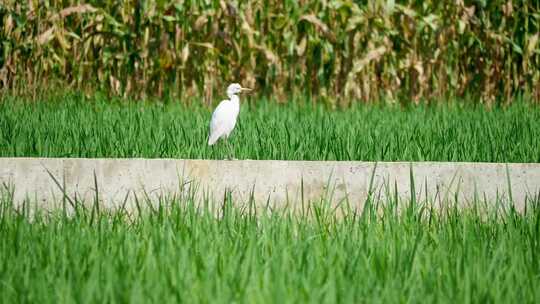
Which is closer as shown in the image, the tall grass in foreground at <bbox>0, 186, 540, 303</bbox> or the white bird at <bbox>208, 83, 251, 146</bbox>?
the tall grass in foreground at <bbox>0, 186, 540, 303</bbox>

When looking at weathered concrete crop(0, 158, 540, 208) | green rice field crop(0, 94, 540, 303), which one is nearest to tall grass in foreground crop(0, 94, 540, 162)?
green rice field crop(0, 94, 540, 303)

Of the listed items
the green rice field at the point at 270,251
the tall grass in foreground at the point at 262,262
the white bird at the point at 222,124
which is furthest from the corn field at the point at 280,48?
the tall grass in foreground at the point at 262,262

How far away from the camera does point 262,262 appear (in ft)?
7.21

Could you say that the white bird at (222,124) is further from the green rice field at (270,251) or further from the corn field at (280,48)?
the corn field at (280,48)

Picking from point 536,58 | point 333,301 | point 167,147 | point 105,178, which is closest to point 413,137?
point 167,147

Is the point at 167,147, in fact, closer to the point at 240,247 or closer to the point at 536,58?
the point at 240,247

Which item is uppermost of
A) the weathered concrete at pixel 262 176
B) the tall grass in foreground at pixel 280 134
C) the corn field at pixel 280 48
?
the corn field at pixel 280 48

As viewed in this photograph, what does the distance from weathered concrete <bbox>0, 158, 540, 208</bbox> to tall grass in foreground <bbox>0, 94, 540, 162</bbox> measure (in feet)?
1.49

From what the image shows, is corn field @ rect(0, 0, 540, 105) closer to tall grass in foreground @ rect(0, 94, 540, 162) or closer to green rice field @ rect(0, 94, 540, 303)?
tall grass in foreground @ rect(0, 94, 540, 162)

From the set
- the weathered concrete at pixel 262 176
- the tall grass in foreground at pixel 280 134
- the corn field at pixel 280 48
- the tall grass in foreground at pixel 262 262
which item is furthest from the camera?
the corn field at pixel 280 48

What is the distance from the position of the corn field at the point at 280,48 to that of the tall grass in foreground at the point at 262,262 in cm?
424

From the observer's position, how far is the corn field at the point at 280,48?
6785 millimetres

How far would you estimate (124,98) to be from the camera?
20.7 ft

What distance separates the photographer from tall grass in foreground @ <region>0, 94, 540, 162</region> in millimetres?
3939
